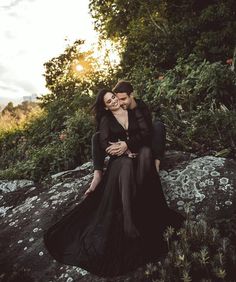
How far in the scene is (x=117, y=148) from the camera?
12.3ft

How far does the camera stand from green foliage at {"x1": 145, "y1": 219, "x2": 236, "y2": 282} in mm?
2648

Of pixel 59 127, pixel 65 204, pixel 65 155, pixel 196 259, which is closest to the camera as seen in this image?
pixel 196 259

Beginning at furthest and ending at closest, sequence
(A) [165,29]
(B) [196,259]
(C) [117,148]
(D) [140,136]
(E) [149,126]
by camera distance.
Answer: (A) [165,29] → (E) [149,126] → (D) [140,136] → (C) [117,148] → (B) [196,259]

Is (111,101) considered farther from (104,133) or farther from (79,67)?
(79,67)

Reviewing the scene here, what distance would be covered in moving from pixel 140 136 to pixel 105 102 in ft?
1.86

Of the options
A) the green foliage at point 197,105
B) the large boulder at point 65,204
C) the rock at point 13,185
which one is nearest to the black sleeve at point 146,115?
the large boulder at point 65,204

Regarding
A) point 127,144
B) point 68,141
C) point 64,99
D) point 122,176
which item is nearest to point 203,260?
point 122,176

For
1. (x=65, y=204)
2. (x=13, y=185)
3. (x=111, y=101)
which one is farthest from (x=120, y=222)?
(x=13, y=185)

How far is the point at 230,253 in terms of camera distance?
2.80 meters

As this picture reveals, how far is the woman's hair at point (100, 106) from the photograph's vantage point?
156 inches

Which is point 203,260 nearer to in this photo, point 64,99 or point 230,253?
point 230,253

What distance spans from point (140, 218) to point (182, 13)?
29.4 ft

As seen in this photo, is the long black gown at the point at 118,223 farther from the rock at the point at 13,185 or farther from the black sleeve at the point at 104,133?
the rock at the point at 13,185

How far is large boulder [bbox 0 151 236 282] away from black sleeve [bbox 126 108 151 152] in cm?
65
